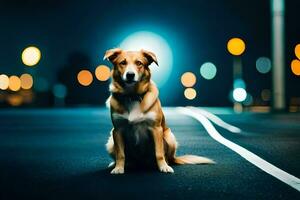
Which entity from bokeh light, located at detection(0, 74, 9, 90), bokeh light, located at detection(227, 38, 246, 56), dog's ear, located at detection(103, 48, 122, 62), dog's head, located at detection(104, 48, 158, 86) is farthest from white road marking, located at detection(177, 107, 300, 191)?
bokeh light, located at detection(0, 74, 9, 90)

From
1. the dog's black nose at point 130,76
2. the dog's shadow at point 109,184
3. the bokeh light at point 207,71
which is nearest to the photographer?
the dog's shadow at point 109,184

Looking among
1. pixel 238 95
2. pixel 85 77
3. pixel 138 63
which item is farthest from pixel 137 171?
pixel 85 77

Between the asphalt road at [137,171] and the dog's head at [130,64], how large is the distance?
109 centimetres

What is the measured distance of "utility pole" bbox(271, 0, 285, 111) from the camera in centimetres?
2714

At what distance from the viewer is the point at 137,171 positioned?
923 cm

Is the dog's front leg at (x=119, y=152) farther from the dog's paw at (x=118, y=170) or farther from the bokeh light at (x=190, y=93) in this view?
the bokeh light at (x=190, y=93)

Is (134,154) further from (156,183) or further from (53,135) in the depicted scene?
(53,135)

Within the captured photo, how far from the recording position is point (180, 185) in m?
7.95

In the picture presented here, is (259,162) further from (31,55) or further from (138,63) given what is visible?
(31,55)

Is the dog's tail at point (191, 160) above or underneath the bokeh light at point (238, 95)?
above

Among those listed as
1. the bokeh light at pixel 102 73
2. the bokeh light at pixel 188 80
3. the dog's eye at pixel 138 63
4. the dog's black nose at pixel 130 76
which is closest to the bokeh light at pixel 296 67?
the bokeh light at pixel 188 80

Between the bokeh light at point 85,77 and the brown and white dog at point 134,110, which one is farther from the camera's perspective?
the bokeh light at point 85,77

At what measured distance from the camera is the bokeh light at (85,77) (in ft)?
292

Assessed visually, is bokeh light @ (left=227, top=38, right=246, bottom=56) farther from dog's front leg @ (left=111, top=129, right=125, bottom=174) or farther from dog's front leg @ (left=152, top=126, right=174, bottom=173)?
dog's front leg @ (left=111, top=129, right=125, bottom=174)
